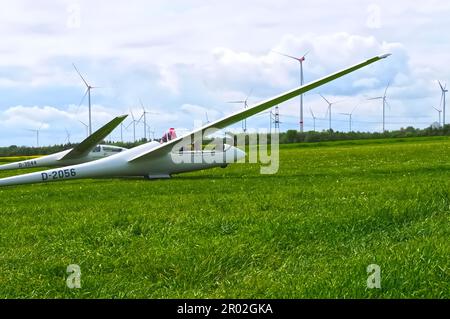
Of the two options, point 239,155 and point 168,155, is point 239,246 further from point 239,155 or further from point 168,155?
point 239,155

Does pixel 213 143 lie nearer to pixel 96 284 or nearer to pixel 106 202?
pixel 106 202

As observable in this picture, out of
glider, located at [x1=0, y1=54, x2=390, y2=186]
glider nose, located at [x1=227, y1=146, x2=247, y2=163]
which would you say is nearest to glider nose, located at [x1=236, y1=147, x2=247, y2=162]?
glider nose, located at [x1=227, y1=146, x2=247, y2=163]

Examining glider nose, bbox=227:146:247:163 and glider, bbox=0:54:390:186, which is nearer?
glider, bbox=0:54:390:186

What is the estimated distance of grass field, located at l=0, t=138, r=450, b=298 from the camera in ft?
17.3

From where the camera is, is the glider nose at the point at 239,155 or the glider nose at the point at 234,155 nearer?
the glider nose at the point at 234,155

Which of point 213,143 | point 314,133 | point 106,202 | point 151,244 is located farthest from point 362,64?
point 314,133

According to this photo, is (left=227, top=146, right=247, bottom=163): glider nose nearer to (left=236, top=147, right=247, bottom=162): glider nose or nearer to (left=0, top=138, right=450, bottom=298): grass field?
(left=236, top=147, right=247, bottom=162): glider nose

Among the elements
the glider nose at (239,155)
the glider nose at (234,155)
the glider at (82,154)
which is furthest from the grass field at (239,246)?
the glider at (82,154)

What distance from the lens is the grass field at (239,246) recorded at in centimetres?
527

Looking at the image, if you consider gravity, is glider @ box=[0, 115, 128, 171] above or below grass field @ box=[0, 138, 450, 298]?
above

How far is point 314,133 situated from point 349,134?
677 centimetres

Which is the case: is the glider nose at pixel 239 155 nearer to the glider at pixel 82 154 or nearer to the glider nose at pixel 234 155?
the glider nose at pixel 234 155

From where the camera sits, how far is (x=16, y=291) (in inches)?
213

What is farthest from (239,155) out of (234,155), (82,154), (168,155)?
(82,154)
